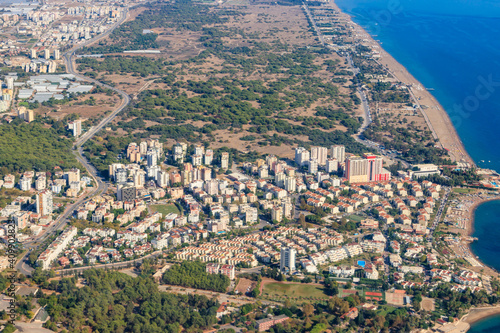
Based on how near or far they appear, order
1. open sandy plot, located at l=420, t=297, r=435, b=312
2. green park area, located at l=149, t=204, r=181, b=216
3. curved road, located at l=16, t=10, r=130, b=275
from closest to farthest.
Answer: open sandy plot, located at l=420, t=297, r=435, b=312
curved road, located at l=16, t=10, r=130, b=275
green park area, located at l=149, t=204, r=181, b=216

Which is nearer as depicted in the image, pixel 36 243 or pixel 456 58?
pixel 36 243

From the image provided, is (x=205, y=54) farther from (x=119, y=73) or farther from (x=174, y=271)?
(x=174, y=271)

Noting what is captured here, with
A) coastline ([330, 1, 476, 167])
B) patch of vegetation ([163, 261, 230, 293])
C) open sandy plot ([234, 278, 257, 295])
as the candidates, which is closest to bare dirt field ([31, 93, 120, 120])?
coastline ([330, 1, 476, 167])

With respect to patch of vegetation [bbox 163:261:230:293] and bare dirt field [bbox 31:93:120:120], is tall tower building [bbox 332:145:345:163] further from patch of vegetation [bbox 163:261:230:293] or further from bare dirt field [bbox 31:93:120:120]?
bare dirt field [bbox 31:93:120:120]

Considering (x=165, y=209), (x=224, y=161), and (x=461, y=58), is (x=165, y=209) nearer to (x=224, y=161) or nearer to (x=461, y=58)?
(x=224, y=161)

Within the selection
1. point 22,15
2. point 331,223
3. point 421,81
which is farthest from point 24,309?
point 22,15
